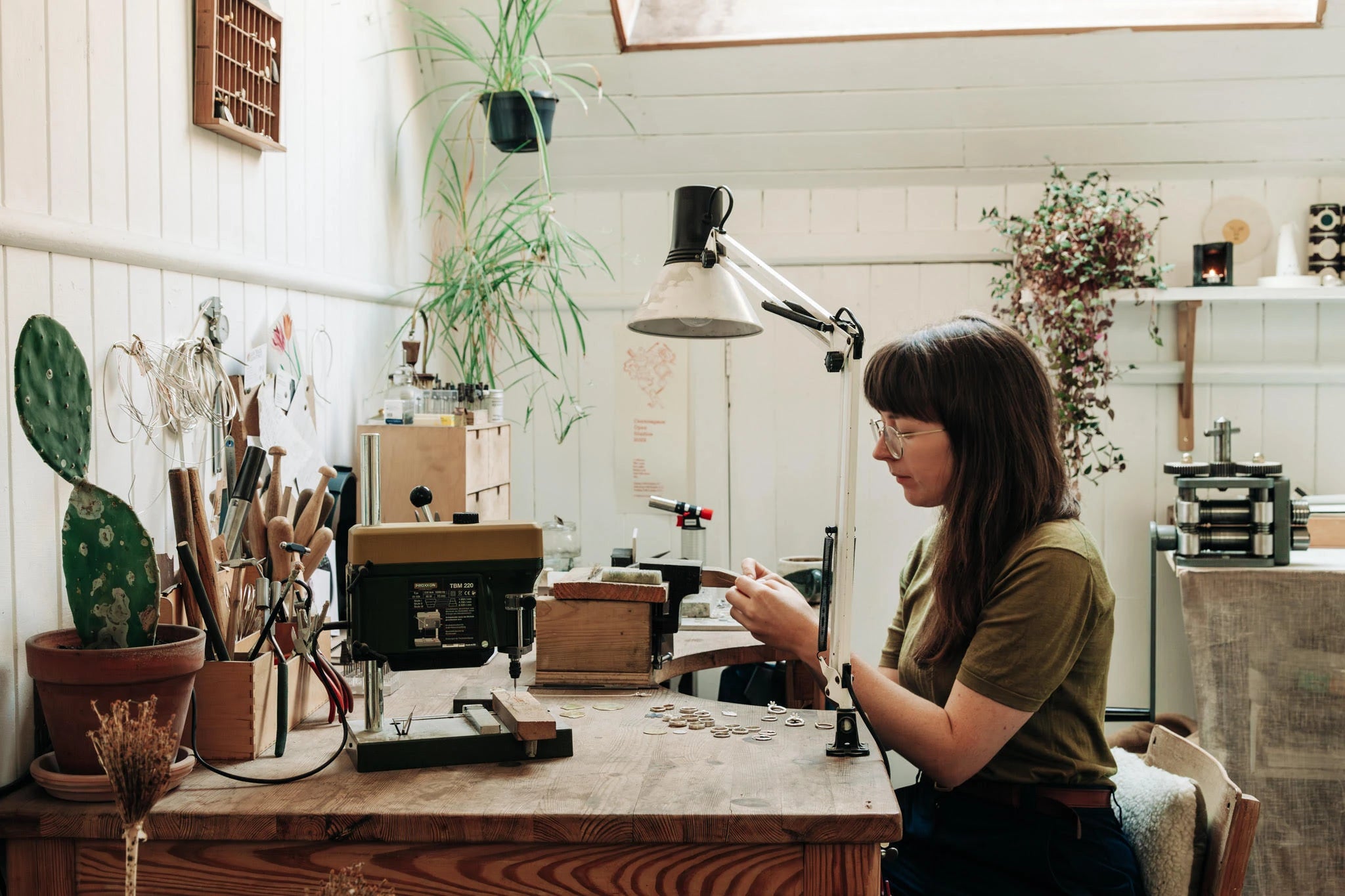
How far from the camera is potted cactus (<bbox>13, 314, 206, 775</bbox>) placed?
4.52 feet

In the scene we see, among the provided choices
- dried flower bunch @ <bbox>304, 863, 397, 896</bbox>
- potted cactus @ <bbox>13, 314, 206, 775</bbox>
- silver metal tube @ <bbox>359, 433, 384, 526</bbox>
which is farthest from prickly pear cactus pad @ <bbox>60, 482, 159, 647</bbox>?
dried flower bunch @ <bbox>304, 863, 397, 896</bbox>

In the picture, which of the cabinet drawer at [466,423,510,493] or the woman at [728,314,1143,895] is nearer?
the woman at [728,314,1143,895]

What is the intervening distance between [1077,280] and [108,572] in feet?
9.08

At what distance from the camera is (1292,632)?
9.46 feet

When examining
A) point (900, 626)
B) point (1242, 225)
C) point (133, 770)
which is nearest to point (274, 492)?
point (133, 770)

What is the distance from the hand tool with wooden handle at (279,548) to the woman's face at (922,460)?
0.97 meters

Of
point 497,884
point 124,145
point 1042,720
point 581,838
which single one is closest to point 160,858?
point 497,884

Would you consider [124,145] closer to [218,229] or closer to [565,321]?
[218,229]

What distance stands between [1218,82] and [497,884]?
308cm

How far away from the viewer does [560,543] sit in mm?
3330

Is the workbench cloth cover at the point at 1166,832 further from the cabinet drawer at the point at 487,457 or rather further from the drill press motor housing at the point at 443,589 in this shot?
the cabinet drawer at the point at 487,457

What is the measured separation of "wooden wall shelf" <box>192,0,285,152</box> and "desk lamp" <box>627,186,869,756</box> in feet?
2.80

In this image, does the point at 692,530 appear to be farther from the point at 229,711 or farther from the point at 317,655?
the point at 229,711

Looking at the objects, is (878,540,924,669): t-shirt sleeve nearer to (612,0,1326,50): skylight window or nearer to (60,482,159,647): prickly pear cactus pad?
(60,482,159,647): prickly pear cactus pad
